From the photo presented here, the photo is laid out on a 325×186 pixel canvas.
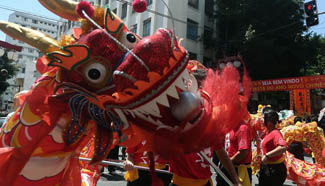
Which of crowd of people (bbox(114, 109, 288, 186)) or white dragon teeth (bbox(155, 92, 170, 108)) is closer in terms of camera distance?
white dragon teeth (bbox(155, 92, 170, 108))

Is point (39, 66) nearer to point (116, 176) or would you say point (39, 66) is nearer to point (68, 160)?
point (68, 160)

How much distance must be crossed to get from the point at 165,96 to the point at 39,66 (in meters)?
1.01

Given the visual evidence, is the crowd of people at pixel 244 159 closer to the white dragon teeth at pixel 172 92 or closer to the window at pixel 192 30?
the white dragon teeth at pixel 172 92

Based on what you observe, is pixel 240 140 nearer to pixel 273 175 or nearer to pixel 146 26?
pixel 273 175

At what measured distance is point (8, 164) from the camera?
1.41 m

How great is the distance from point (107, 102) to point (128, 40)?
0.41 meters

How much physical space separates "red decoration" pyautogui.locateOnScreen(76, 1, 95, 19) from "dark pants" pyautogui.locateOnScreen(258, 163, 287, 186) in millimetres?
3345

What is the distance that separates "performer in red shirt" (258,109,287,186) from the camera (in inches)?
149

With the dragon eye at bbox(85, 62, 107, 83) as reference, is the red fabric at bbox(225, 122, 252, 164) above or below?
below

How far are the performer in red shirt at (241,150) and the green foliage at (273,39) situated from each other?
12361mm

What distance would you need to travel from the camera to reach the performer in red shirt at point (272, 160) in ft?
12.4

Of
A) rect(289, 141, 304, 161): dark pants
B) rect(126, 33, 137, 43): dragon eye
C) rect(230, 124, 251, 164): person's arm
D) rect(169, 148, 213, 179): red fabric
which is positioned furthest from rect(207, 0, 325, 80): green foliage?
rect(126, 33, 137, 43): dragon eye

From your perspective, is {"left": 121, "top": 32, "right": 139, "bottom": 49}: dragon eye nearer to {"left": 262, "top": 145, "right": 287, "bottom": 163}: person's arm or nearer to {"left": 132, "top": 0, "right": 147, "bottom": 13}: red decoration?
{"left": 132, "top": 0, "right": 147, "bottom": 13}: red decoration

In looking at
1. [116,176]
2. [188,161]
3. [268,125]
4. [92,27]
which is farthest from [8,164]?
[116,176]
